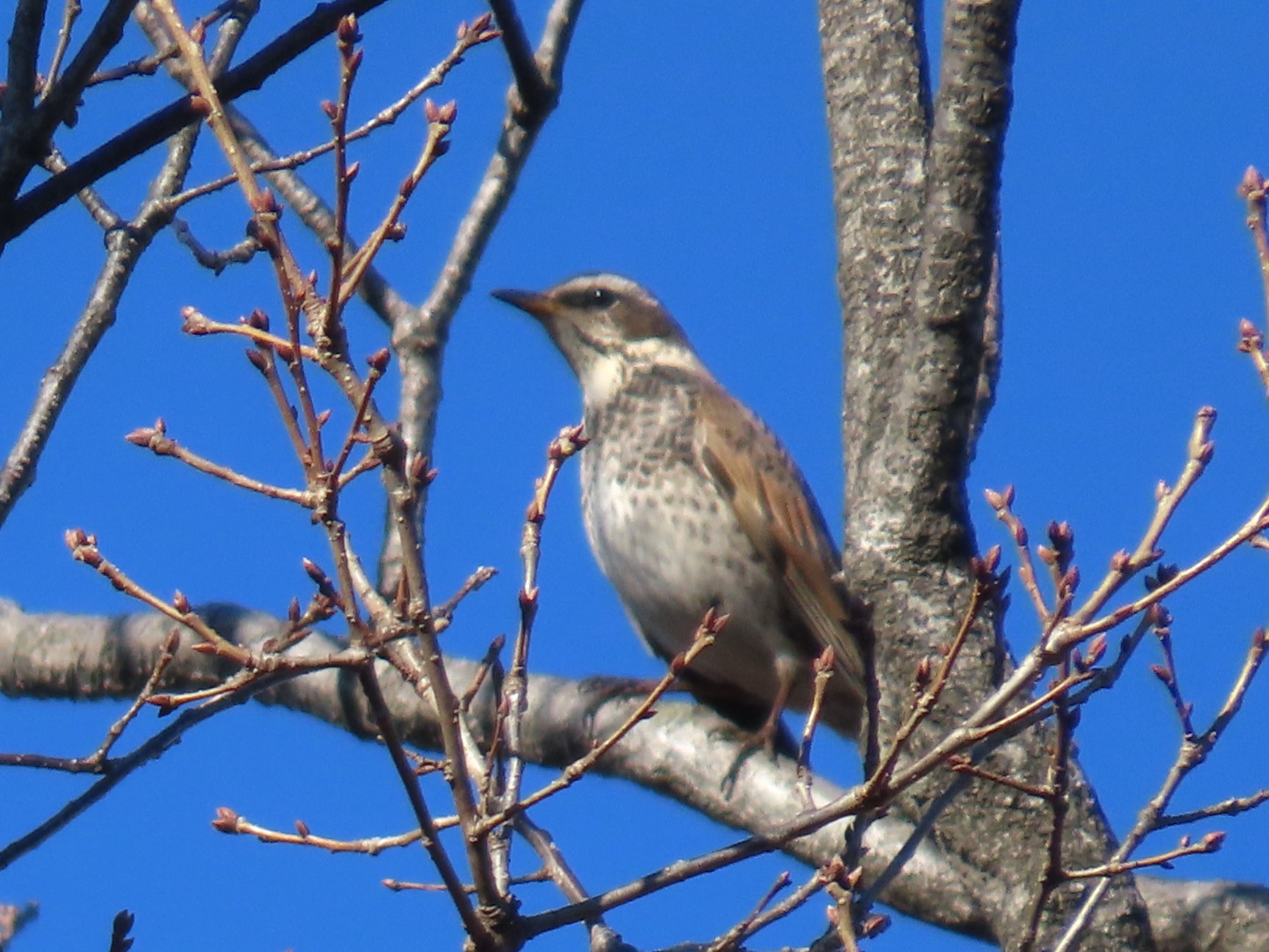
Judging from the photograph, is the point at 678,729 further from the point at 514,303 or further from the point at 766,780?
the point at 514,303

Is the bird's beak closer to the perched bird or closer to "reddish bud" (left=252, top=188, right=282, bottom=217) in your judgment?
the perched bird

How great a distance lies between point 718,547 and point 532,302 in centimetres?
169

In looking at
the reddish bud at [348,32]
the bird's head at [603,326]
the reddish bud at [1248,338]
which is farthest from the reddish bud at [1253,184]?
the bird's head at [603,326]

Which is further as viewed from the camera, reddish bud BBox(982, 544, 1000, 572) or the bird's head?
the bird's head

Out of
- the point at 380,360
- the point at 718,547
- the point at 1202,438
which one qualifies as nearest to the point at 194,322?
the point at 380,360

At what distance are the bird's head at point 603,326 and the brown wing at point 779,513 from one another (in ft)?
1.79

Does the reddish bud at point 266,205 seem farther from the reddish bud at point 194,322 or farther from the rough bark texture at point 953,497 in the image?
the rough bark texture at point 953,497

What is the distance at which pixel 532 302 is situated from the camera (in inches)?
307

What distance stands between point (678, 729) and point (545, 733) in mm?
459

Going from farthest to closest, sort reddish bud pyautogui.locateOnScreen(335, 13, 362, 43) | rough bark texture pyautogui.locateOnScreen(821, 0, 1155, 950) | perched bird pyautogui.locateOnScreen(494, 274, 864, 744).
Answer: perched bird pyautogui.locateOnScreen(494, 274, 864, 744) < rough bark texture pyautogui.locateOnScreen(821, 0, 1155, 950) < reddish bud pyautogui.locateOnScreen(335, 13, 362, 43)

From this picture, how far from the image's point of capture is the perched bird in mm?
6598

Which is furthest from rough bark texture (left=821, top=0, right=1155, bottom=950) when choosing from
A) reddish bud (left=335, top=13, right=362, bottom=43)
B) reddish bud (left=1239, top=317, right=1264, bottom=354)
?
reddish bud (left=335, top=13, right=362, bottom=43)

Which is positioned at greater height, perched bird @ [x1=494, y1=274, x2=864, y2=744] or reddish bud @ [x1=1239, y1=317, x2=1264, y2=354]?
perched bird @ [x1=494, y1=274, x2=864, y2=744]

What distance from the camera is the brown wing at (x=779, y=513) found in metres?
6.61
